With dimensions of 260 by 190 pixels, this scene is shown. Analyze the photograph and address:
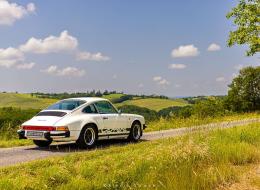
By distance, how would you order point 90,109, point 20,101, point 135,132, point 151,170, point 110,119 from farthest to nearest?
point 20,101 < point 135,132 < point 110,119 < point 90,109 < point 151,170

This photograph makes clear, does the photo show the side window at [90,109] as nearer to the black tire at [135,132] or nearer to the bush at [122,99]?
the black tire at [135,132]

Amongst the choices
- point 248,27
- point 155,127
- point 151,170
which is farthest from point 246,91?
point 151,170

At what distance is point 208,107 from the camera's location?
45.6m

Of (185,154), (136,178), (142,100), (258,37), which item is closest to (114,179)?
(136,178)

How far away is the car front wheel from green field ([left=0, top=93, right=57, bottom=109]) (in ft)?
276

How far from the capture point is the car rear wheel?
1616 cm

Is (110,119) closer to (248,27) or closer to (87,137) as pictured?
(87,137)

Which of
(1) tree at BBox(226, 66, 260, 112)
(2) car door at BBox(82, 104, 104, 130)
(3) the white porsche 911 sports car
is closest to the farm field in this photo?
(3) the white porsche 911 sports car

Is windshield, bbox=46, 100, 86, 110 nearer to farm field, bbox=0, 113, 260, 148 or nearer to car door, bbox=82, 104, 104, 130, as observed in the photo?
car door, bbox=82, 104, 104, 130

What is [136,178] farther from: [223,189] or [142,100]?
[142,100]

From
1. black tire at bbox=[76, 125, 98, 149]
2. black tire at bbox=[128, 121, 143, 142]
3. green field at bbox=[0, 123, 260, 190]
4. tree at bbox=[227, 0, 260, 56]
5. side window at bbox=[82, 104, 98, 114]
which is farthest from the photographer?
tree at bbox=[227, 0, 260, 56]

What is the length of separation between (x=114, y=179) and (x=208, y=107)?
125 ft

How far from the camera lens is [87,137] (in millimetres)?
13992

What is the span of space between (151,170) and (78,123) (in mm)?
5218
